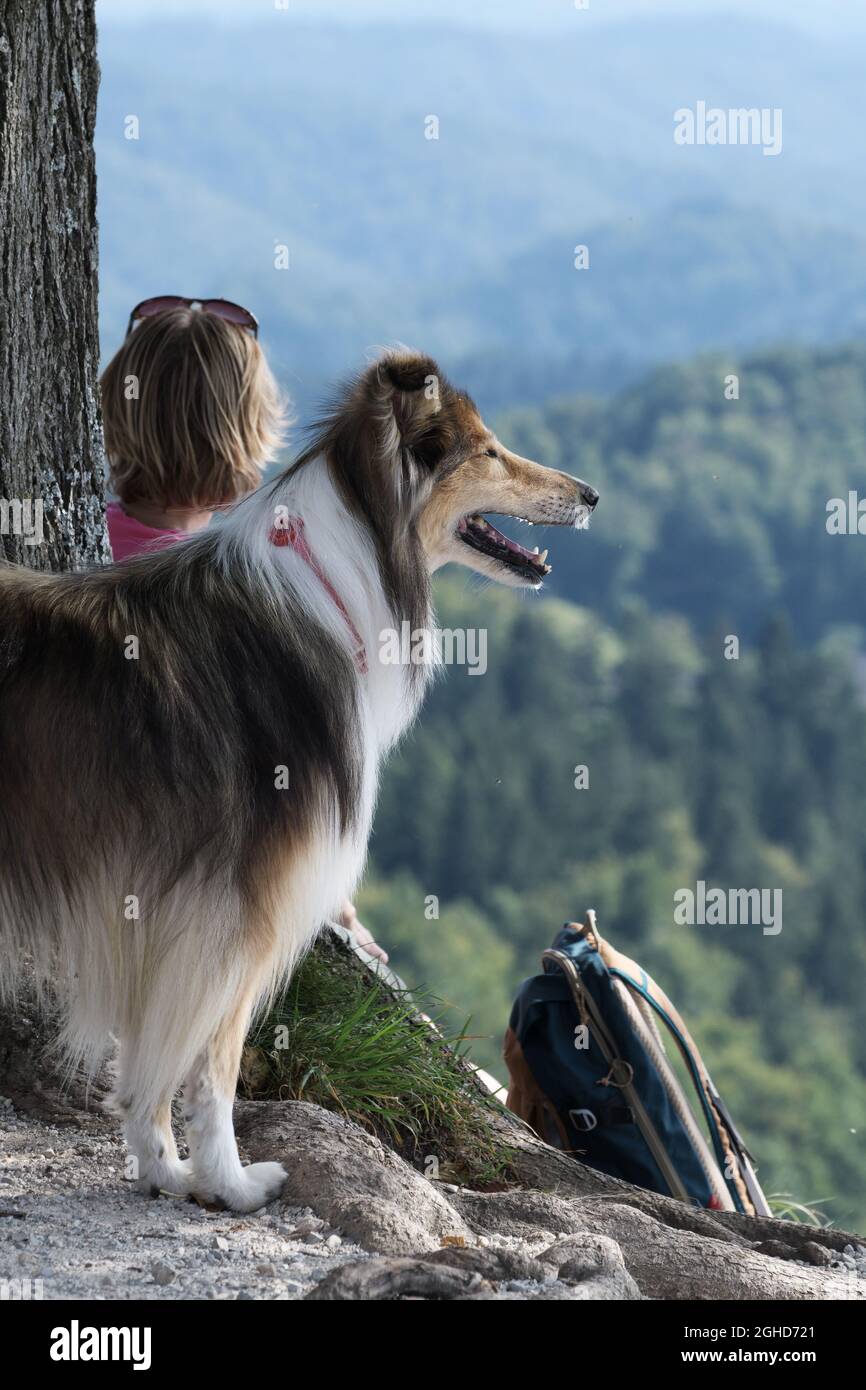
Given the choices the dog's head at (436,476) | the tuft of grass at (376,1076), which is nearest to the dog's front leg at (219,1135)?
the tuft of grass at (376,1076)

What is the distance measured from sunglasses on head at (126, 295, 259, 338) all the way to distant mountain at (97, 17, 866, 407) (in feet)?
321

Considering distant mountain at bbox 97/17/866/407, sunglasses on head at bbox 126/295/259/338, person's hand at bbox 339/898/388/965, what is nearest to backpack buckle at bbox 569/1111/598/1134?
person's hand at bbox 339/898/388/965

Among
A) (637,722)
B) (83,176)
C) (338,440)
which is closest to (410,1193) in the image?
(338,440)

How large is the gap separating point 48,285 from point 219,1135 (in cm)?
230

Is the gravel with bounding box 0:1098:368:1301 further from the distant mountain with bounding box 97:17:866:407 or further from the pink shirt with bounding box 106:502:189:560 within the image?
the distant mountain with bounding box 97:17:866:407

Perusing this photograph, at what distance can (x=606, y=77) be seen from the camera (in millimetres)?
135000

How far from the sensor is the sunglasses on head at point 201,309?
180 inches

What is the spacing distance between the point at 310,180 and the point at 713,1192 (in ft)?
397

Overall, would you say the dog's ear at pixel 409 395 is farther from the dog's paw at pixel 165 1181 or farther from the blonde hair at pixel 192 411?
the dog's paw at pixel 165 1181

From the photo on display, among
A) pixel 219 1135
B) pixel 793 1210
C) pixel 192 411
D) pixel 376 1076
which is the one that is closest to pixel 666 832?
pixel 793 1210

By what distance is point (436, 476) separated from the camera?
3613mm

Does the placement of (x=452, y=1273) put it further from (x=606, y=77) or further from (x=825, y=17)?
(x=825, y=17)

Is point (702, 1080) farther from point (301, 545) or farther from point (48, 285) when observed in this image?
point (48, 285)

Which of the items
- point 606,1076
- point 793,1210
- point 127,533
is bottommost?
point 793,1210
